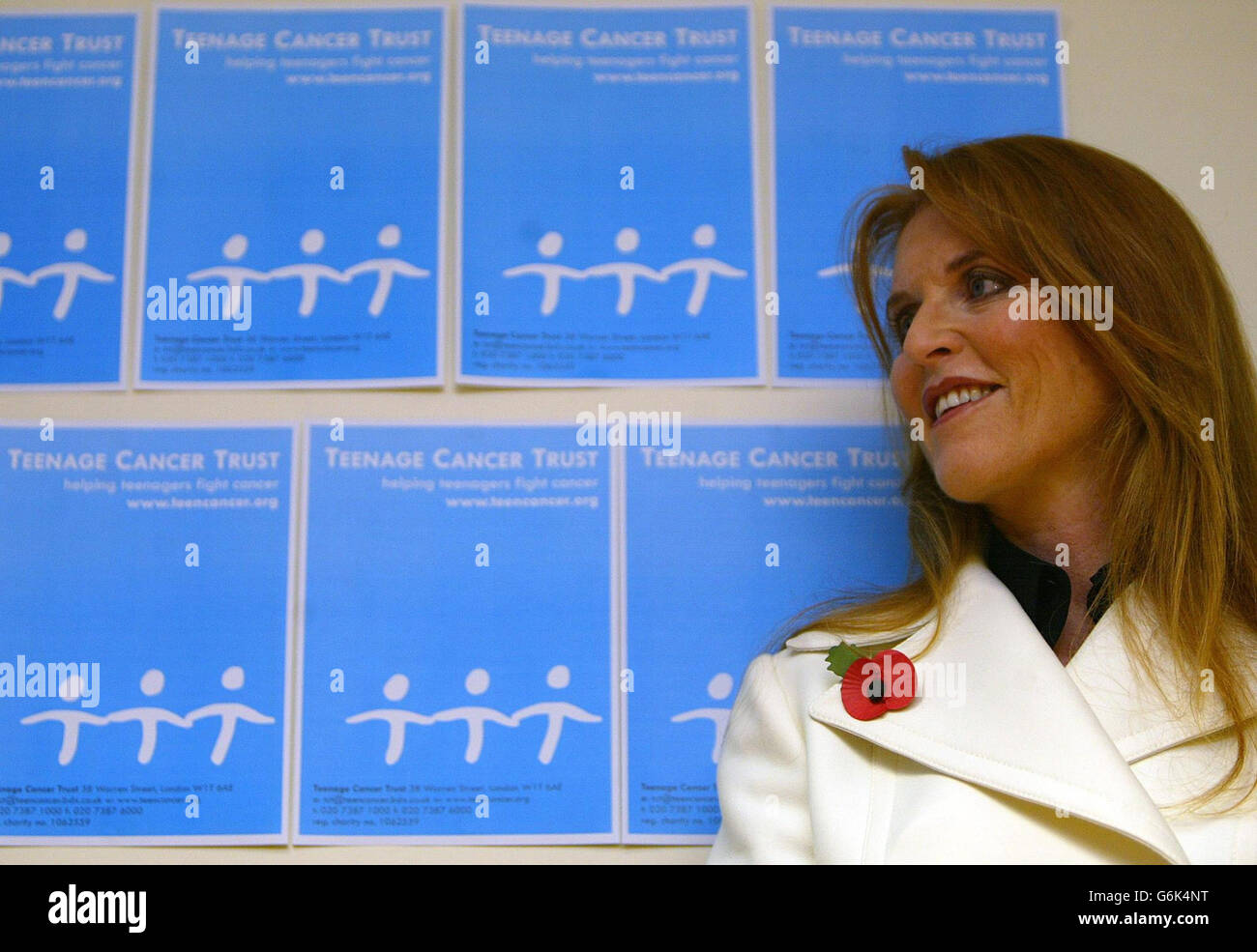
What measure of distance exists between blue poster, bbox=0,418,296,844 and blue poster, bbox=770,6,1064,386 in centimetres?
63

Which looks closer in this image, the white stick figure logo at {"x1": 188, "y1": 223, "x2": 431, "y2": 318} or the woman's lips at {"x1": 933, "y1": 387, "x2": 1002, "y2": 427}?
the woman's lips at {"x1": 933, "y1": 387, "x2": 1002, "y2": 427}

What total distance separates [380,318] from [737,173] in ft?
1.46

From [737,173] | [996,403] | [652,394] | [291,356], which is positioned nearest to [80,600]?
[291,356]

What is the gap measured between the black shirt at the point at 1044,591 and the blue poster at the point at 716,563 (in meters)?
0.17

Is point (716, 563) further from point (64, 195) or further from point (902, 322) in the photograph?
point (64, 195)

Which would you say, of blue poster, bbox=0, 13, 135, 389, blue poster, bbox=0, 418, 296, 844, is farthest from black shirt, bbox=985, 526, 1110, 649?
blue poster, bbox=0, 13, 135, 389

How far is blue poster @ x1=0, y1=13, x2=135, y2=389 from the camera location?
50.4 inches

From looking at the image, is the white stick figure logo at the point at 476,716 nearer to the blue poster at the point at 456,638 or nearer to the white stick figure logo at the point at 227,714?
the blue poster at the point at 456,638

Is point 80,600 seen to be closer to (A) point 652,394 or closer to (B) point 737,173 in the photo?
(A) point 652,394

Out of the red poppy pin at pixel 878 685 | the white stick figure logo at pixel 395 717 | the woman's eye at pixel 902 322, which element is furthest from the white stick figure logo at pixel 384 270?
the red poppy pin at pixel 878 685

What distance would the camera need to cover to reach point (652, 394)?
4.17 ft

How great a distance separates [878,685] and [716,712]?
244 mm

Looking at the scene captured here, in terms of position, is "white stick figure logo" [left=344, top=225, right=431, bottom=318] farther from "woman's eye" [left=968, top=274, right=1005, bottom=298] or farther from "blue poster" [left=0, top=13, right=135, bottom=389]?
"woman's eye" [left=968, top=274, right=1005, bottom=298]

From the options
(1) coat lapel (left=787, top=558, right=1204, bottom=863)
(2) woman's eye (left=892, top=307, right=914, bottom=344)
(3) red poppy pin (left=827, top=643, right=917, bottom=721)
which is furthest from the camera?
(2) woman's eye (left=892, top=307, right=914, bottom=344)
